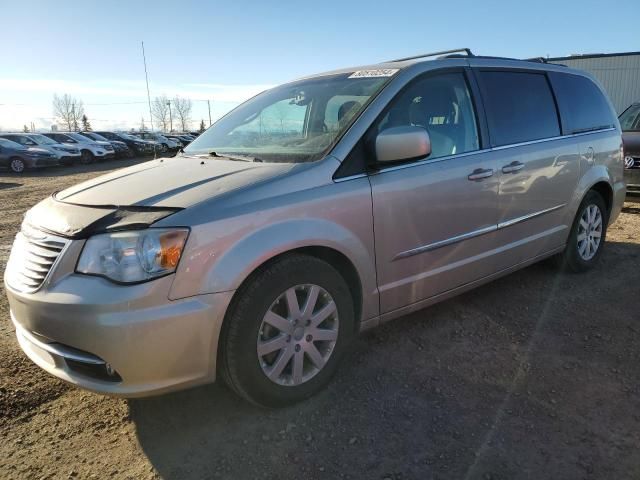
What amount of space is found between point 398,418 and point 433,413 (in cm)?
18

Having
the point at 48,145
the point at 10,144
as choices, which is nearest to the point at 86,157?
the point at 48,145

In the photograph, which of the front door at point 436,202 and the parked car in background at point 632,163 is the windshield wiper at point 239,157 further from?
the parked car in background at point 632,163

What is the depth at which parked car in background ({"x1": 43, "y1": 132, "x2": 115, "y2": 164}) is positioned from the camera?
78.7 feet

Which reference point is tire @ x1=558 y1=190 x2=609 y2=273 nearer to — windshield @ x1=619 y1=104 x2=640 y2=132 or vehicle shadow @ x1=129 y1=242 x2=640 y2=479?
vehicle shadow @ x1=129 y1=242 x2=640 y2=479

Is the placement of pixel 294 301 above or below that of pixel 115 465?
above

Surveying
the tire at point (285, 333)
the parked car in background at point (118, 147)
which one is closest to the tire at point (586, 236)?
the tire at point (285, 333)

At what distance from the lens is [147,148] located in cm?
2955

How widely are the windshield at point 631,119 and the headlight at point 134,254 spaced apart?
8286 millimetres

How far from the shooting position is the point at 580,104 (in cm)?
446

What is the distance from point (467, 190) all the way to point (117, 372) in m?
2.29

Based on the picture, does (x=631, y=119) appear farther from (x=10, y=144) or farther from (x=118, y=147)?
(x=118, y=147)

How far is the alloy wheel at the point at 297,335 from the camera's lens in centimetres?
251

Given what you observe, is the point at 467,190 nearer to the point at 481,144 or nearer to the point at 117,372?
the point at 481,144

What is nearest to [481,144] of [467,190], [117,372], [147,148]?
[467,190]
